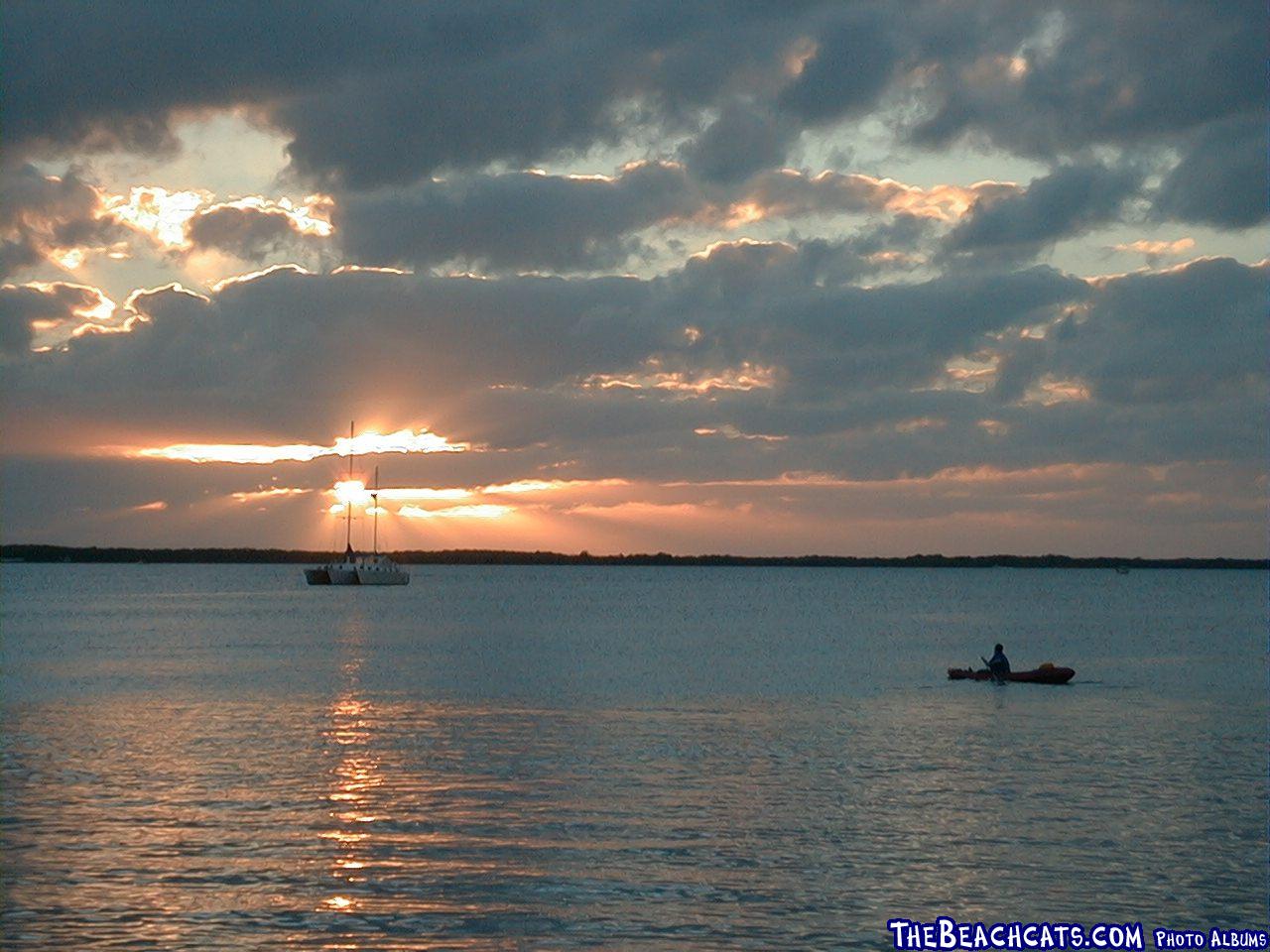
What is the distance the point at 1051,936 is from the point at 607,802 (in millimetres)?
12299

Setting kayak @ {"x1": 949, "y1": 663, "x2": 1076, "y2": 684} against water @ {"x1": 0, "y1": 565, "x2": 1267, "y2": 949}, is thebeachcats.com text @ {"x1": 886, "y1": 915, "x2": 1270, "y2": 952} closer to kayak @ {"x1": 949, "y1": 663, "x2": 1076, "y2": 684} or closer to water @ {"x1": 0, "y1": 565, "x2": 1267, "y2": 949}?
water @ {"x1": 0, "y1": 565, "x2": 1267, "y2": 949}

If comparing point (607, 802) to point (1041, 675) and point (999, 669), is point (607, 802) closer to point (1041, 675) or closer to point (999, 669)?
point (999, 669)

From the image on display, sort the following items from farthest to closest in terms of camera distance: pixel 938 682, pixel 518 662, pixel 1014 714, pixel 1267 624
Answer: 1. pixel 1267 624
2. pixel 518 662
3. pixel 938 682
4. pixel 1014 714

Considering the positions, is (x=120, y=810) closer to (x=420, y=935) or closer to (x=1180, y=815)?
(x=420, y=935)

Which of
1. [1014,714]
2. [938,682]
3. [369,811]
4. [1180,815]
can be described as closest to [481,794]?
[369,811]

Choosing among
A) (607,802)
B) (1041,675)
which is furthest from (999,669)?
(607,802)

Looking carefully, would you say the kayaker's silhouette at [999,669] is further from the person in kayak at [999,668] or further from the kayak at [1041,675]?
the kayak at [1041,675]

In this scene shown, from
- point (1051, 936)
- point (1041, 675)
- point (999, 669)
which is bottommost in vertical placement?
point (1051, 936)

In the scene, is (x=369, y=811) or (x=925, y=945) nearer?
(x=925, y=945)

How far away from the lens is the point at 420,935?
2139 centimetres

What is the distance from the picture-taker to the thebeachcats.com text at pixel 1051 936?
71.5 ft

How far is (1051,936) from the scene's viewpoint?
22.2 meters

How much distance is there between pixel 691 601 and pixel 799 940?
171166 millimetres

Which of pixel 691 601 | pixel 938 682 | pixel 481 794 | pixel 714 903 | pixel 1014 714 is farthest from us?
pixel 691 601
